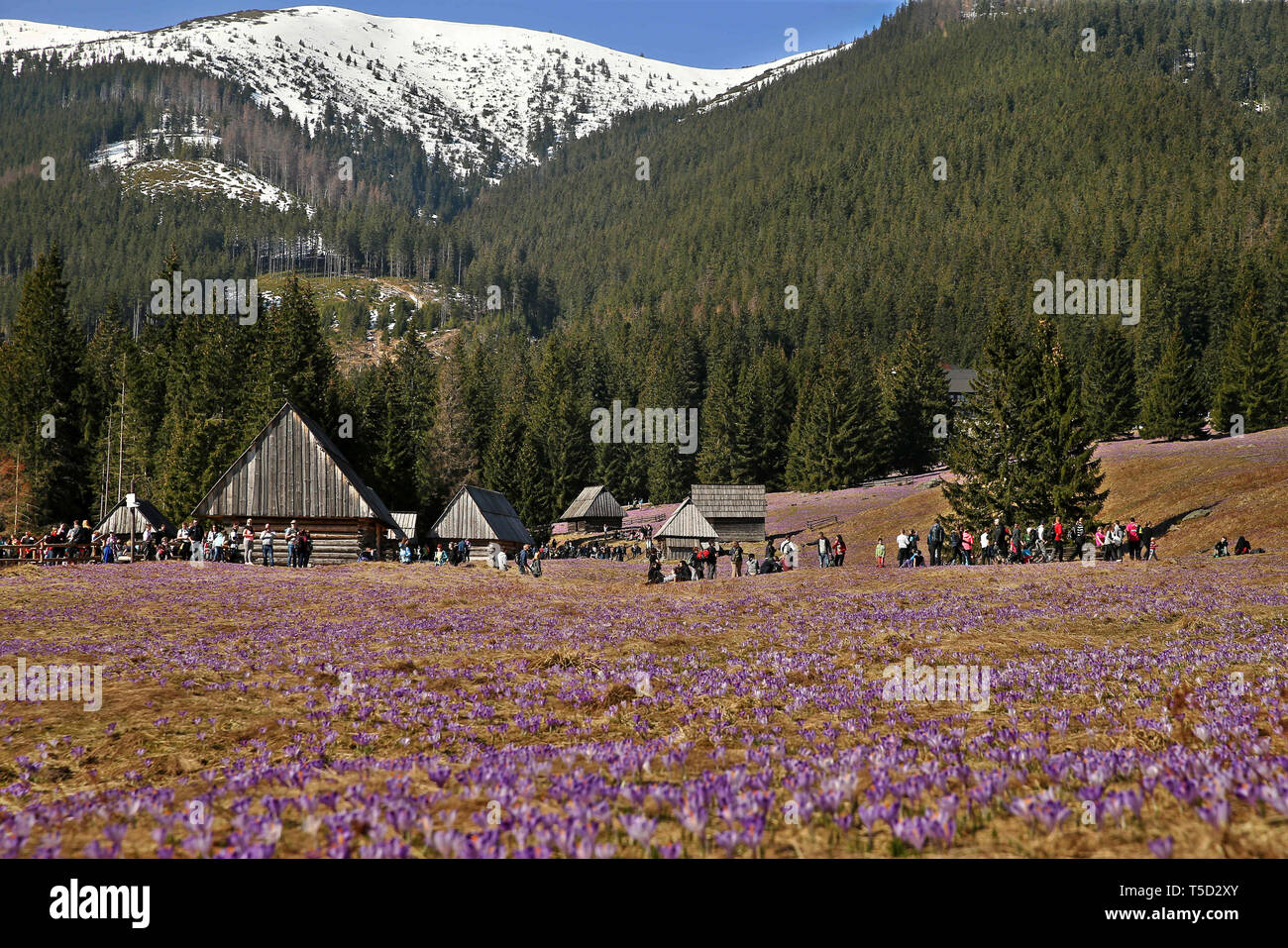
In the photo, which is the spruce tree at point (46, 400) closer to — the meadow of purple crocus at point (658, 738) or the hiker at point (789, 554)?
the meadow of purple crocus at point (658, 738)

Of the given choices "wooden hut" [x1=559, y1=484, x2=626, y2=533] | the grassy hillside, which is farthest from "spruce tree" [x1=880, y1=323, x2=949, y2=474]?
"wooden hut" [x1=559, y1=484, x2=626, y2=533]

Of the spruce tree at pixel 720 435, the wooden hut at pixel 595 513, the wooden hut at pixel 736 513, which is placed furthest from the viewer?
the spruce tree at pixel 720 435

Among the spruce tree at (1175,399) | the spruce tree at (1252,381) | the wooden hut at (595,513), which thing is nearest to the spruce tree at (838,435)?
the wooden hut at (595,513)

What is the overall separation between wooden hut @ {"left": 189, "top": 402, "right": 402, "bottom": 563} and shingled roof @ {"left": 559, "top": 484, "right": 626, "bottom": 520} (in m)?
52.6

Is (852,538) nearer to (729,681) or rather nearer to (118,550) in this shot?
(118,550)

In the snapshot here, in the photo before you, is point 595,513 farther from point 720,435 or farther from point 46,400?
point 46,400

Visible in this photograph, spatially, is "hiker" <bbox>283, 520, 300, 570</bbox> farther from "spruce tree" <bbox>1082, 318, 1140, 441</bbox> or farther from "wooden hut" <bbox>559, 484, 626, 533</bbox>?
"spruce tree" <bbox>1082, 318, 1140, 441</bbox>

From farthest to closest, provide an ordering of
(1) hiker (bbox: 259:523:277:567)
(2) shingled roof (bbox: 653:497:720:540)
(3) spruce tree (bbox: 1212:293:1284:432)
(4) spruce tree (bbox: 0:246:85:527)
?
(3) spruce tree (bbox: 1212:293:1284:432) < (4) spruce tree (bbox: 0:246:85:527) < (2) shingled roof (bbox: 653:497:720:540) < (1) hiker (bbox: 259:523:277:567)

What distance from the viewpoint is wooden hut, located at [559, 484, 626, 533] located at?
309 ft

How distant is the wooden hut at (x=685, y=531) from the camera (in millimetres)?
68125

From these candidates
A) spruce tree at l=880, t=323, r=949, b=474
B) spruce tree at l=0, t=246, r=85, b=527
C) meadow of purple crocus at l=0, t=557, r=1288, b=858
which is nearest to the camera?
meadow of purple crocus at l=0, t=557, r=1288, b=858

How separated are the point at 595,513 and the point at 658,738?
87352 mm

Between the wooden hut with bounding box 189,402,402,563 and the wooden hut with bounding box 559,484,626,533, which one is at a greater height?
the wooden hut with bounding box 189,402,402,563

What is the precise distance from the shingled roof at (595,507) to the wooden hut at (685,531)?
24943 millimetres
